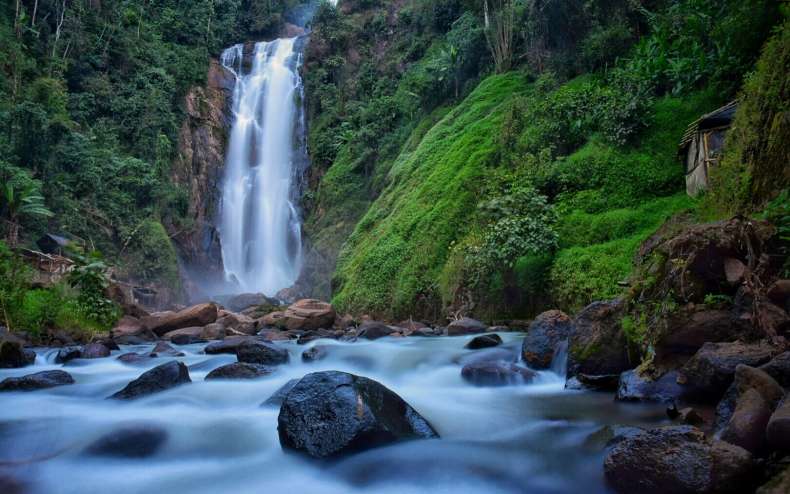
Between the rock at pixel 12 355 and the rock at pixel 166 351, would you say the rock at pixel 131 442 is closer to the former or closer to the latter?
the rock at pixel 12 355

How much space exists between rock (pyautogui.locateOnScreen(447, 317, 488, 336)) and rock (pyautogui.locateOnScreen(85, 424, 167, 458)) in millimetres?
6381

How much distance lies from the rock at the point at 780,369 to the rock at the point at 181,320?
12.2 m

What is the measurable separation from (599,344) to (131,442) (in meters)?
4.67

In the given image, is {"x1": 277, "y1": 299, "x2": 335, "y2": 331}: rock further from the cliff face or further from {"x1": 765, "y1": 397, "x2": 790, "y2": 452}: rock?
the cliff face

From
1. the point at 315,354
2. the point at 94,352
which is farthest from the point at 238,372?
the point at 94,352

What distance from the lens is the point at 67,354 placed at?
30.5 feet

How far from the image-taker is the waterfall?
3042 cm

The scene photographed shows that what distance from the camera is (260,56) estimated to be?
40156mm

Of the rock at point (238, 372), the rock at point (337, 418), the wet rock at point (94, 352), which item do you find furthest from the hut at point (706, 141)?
the wet rock at point (94, 352)

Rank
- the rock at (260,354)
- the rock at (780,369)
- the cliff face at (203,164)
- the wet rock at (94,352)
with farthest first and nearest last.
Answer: the cliff face at (203,164) → the wet rock at (94,352) → the rock at (260,354) → the rock at (780,369)

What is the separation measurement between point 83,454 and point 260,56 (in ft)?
129

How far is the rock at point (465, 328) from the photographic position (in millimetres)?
10508

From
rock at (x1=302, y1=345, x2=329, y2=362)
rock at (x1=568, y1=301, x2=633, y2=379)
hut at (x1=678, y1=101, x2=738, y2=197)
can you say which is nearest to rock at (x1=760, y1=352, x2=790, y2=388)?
rock at (x1=568, y1=301, x2=633, y2=379)

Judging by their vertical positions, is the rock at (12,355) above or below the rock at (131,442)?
below
